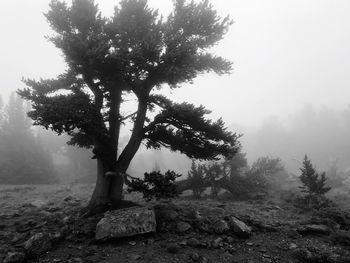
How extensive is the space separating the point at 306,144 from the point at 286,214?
56.8 metres

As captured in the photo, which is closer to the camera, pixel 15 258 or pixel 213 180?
pixel 15 258

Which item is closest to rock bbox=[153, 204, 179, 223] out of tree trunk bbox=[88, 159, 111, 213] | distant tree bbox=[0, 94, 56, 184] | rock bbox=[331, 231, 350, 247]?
tree trunk bbox=[88, 159, 111, 213]

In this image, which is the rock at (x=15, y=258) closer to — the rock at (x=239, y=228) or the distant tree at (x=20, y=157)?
the rock at (x=239, y=228)

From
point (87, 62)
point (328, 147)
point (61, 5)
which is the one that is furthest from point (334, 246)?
point (328, 147)

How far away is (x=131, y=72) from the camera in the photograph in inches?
423

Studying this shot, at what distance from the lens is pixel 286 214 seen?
40.4 feet

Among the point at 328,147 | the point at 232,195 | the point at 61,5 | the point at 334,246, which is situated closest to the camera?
the point at 334,246

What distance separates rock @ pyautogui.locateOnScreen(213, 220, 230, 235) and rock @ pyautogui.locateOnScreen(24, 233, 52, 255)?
5.32m

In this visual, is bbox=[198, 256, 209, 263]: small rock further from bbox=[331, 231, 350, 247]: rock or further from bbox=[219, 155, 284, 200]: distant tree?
bbox=[219, 155, 284, 200]: distant tree

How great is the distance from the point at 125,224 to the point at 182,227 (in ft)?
6.51

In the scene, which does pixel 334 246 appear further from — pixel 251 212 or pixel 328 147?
pixel 328 147

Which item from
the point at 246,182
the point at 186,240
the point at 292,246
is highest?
the point at 246,182

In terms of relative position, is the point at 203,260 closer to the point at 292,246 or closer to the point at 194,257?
the point at 194,257

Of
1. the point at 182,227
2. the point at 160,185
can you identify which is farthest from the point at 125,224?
the point at 182,227
